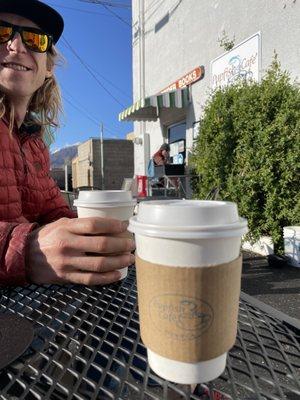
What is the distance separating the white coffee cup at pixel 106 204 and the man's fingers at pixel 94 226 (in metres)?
0.12

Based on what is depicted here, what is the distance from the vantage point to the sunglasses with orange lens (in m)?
1.37

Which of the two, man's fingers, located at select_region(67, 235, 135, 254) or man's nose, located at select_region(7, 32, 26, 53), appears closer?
man's fingers, located at select_region(67, 235, 135, 254)

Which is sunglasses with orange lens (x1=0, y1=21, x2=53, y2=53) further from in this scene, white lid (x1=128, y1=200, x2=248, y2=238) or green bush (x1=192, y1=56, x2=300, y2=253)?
green bush (x1=192, y1=56, x2=300, y2=253)

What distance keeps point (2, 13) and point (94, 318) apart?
50.2 inches

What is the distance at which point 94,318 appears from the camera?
86cm

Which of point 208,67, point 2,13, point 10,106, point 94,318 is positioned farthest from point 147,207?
point 208,67

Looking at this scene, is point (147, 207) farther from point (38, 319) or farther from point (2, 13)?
point (2, 13)

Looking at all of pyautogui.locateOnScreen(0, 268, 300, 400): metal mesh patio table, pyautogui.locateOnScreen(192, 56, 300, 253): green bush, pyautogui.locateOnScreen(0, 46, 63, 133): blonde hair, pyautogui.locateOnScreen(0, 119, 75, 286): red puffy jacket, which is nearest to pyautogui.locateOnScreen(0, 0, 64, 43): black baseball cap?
pyautogui.locateOnScreen(0, 46, 63, 133): blonde hair

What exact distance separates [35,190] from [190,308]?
46.9 inches

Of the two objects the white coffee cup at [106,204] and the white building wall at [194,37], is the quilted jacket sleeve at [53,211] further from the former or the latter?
the white building wall at [194,37]

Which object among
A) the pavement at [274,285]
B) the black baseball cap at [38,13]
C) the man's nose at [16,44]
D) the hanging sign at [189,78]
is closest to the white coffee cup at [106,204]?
the man's nose at [16,44]

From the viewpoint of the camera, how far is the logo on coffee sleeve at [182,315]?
52 centimetres

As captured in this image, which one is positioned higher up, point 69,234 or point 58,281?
point 69,234

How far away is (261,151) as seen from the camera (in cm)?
473
